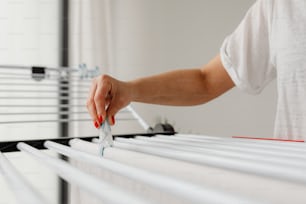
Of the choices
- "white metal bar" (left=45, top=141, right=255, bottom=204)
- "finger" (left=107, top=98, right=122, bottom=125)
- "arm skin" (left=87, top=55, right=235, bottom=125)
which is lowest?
"white metal bar" (left=45, top=141, right=255, bottom=204)

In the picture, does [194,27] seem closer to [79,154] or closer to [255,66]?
[255,66]

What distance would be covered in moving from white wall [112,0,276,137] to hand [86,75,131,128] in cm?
81

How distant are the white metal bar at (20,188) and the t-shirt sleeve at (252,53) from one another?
1.74ft

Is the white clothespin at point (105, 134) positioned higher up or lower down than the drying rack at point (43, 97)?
lower down

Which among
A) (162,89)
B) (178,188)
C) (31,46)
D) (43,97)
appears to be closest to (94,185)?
(178,188)

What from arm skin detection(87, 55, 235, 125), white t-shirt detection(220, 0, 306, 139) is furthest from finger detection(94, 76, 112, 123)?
white t-shirt detection(220, 0, 306, 139)

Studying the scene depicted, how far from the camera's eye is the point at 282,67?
2.51 feet

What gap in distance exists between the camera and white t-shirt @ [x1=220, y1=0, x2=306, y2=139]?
743 millimetres

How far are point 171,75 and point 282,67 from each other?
221 mm

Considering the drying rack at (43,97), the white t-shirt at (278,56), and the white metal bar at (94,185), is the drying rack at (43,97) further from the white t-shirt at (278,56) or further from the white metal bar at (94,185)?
the white metal bar at (94,185)

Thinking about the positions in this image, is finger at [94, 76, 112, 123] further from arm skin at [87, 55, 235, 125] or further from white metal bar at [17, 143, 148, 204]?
white metal bar at [17, 143, 148, 204]

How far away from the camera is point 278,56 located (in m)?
0.78

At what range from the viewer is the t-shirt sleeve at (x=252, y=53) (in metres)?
0.84

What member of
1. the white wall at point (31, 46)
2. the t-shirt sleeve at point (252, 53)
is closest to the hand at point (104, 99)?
the t-shirt sleeve at point (252, 53)
